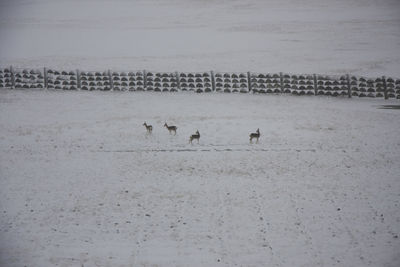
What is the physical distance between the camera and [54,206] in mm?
12828

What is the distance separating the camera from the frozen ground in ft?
34.9

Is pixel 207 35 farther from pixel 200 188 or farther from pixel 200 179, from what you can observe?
pixel 200 188

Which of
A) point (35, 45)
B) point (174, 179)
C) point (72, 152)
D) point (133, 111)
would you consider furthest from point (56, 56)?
point (174, 179)

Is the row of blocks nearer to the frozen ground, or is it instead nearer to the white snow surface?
the frozen ground

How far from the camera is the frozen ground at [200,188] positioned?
10.6m

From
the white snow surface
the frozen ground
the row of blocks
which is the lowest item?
the frozen ground

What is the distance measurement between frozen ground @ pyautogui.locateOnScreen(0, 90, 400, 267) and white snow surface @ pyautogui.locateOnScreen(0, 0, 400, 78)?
619 inches

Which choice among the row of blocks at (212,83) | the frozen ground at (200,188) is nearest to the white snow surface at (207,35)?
the row of blocks at (212,83)

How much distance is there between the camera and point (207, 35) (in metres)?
55.5

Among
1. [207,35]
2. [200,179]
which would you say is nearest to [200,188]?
[200,179]

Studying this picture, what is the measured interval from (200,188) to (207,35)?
1756 inches

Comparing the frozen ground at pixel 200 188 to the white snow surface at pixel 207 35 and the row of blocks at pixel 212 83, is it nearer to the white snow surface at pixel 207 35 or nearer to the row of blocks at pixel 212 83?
the row of blocks at pixel 212 83

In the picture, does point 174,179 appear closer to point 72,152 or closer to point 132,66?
point 72,152

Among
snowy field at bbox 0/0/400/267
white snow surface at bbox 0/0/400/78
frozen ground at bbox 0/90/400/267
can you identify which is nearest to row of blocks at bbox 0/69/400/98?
snowy field at bbox 0/0/400/267
